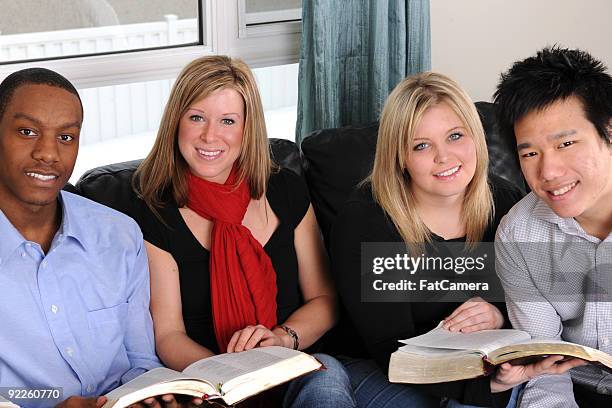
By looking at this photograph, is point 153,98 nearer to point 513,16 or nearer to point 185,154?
point 185,154

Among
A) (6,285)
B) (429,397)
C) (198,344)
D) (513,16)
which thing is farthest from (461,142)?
(513,16)

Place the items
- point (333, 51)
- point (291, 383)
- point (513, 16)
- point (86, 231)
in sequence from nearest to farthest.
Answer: point (86, 231), point (291, 383), point (333, 51), point (513, 16)

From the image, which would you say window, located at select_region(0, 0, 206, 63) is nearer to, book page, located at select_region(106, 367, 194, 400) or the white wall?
the white wall

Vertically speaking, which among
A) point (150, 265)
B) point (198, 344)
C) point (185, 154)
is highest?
point (185, 154)

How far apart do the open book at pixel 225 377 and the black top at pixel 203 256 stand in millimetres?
302

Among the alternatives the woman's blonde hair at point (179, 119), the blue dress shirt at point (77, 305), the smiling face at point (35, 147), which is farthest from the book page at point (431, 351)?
the smiling face at point (35, 147)

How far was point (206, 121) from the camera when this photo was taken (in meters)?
2.28

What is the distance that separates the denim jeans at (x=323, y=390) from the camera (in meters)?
2.09

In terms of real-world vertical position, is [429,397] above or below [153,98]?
below

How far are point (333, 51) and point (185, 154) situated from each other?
3.04 feet

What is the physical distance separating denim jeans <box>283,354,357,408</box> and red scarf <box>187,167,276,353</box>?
0.21 metres

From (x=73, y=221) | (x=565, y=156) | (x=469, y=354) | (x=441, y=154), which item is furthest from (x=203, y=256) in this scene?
(x=565, y=156)

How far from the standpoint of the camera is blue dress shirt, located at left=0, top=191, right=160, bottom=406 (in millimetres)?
1904

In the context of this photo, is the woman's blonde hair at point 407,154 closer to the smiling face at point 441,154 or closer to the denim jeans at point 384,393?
the smiling face at point 441,154
